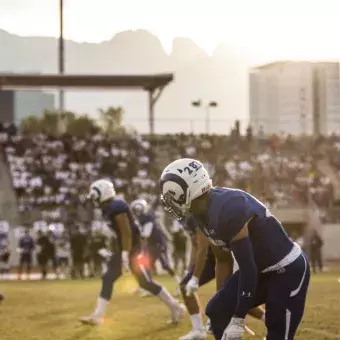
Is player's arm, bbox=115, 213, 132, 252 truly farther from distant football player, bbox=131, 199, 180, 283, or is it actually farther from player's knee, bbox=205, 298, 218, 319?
distant football player, bbox=131, 199, 180, 283

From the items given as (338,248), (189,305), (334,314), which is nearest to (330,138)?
(338,248)

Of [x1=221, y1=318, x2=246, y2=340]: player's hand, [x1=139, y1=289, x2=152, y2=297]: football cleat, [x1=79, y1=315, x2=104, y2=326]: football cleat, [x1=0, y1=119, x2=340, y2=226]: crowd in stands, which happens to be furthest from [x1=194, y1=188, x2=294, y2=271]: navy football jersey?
[x1=0, y1=119, x2=340, y2=226]: crowd in stands

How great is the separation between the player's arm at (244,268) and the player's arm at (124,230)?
547 cm

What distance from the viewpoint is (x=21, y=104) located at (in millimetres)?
81812

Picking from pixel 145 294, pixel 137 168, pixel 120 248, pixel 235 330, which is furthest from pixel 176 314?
pixel 137 168

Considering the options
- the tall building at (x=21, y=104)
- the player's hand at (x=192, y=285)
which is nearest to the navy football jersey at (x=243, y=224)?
the player's hand at (x=192, y=285)

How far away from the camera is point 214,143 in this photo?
35125mm

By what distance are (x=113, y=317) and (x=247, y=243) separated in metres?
7.18

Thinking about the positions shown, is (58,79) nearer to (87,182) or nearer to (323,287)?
(87,182)

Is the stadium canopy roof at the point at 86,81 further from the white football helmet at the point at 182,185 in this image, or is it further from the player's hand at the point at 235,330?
the player's hand at the point at 235,330

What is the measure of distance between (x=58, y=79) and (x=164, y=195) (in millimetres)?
29432

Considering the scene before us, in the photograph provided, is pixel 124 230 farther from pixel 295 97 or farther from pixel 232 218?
pixel 295 97

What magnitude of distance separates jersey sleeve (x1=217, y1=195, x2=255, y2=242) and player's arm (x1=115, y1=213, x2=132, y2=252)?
5.42m

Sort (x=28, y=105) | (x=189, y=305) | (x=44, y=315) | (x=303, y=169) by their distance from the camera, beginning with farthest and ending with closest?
(x=28, y=105) → (x=303, y=169) → (x=44, y=315) → (x=189, y=305)
